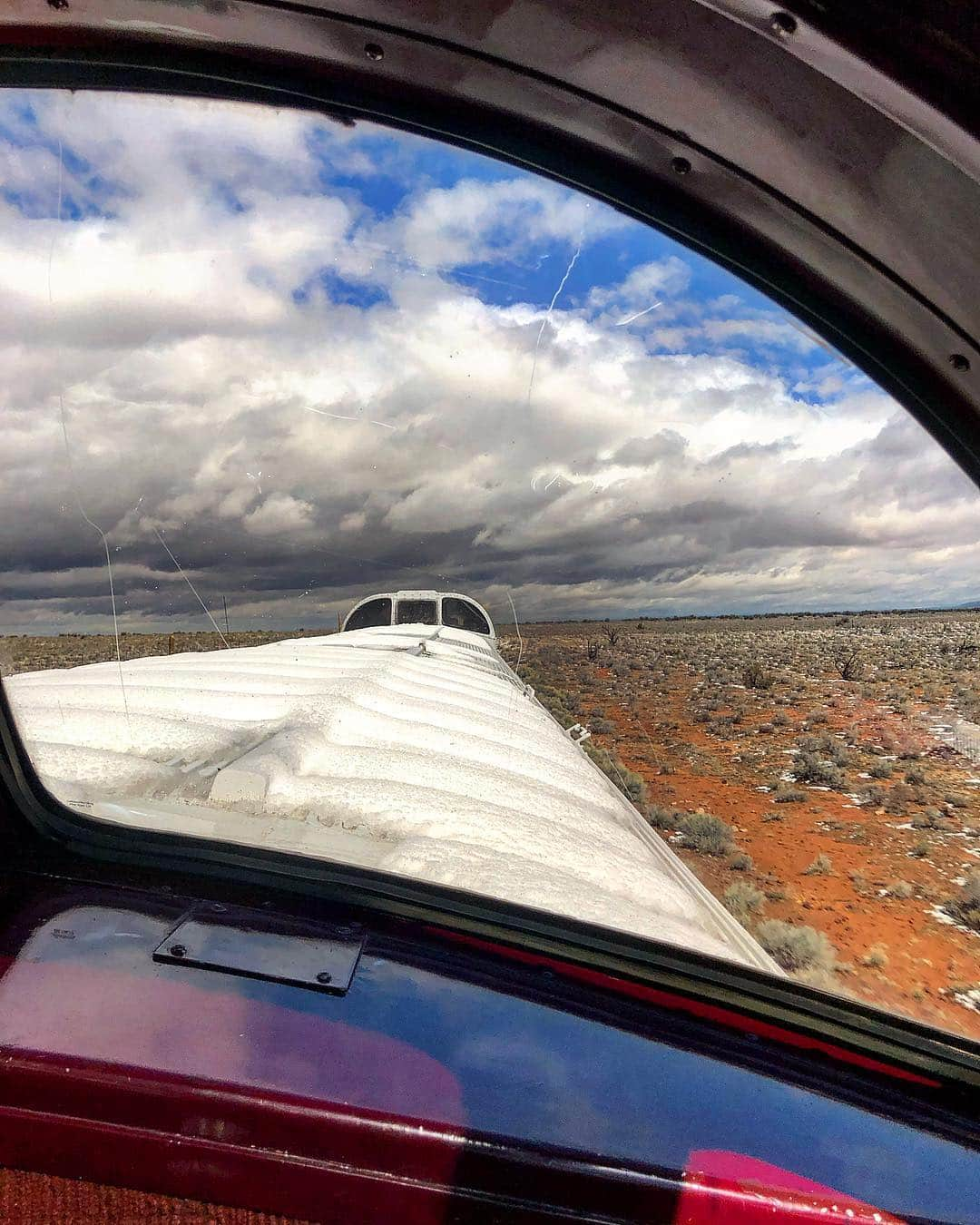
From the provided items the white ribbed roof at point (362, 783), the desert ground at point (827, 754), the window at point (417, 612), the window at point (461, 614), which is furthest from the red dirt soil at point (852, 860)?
the window at point (417, 612)

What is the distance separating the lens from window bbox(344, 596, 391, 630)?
5.29 ft

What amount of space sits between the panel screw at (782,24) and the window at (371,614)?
113cm

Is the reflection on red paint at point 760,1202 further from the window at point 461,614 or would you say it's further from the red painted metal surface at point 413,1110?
the window at point 461,614

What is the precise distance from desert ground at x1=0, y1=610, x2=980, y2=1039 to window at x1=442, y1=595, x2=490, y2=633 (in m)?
0.12

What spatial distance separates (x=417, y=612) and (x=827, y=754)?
34.8 inches

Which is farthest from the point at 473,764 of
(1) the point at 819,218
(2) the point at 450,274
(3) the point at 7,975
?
(1) the point at 819,218

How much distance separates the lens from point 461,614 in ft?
5.08

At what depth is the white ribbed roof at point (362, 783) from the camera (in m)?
1.62

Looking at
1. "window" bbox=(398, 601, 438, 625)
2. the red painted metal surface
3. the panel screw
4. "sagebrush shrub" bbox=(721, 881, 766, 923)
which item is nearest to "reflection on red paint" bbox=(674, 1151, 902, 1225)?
the red painted metal surface

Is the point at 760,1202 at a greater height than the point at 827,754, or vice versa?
the point at 827,754

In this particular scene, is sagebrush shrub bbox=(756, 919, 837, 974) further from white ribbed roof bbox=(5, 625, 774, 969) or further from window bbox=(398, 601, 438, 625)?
window bbox=(398, 601, 438, 625)

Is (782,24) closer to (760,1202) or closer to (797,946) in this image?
(760,1202)

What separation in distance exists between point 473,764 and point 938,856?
1468mm

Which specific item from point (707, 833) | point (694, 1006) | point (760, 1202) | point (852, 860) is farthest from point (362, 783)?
point (760, 1202)
